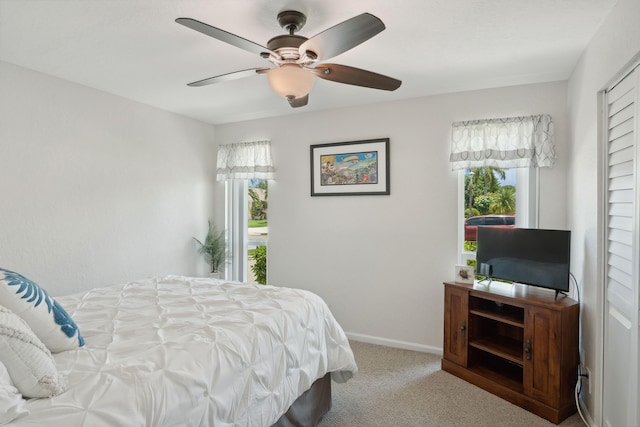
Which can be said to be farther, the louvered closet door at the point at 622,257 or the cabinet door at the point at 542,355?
the cabinet door at the point at 542,355

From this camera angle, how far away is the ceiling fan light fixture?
1964mm

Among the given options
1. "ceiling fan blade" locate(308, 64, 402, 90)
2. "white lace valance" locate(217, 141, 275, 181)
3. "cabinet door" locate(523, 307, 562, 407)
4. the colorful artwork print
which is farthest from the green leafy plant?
"cabinet door" locate(523, 307, 562, 407)

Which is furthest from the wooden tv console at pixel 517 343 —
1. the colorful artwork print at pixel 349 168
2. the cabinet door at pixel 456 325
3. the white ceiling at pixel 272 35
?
the white ceiling at pixel 272 35

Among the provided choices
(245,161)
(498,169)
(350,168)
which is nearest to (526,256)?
(498,169)

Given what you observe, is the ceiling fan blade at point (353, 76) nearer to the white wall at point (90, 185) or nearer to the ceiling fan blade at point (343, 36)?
the ceiling fan blade at point (343, 36)

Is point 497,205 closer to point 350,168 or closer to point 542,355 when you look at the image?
point 542,355

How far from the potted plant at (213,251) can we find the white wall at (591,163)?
3.60 meters

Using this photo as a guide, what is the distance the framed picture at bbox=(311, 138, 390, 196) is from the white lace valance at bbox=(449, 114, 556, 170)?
2.34 ft

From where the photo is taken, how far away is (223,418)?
1490 mm

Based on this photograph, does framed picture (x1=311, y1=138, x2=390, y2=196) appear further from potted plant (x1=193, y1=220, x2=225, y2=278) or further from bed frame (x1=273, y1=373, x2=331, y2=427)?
bed frame (x1=273, y1=373, x2=331, y2=427)

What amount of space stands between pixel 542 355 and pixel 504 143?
1732 mm

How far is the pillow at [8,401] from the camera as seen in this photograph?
1.01 meters

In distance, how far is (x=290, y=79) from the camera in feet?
6.45

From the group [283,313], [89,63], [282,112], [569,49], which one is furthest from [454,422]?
[89,63]
